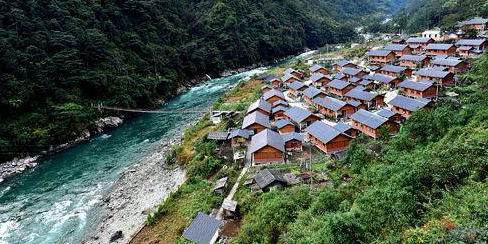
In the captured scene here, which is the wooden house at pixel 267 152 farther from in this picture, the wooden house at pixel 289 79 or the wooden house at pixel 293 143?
the wooden house at pixel 289 79

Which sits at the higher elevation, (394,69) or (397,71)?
(394,69)

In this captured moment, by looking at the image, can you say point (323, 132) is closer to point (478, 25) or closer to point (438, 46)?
point (438, 46)

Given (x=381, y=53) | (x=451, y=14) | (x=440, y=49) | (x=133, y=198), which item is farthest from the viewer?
(x=451, y=14)

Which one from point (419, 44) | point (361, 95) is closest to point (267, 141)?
point (361, 95)

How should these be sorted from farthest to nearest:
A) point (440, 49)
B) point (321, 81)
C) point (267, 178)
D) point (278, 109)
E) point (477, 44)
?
point (440, 49) → point (321, 81) → point (477, 44) → point (278, 109) → point (267, 178)

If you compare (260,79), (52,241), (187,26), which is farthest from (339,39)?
(52,241)

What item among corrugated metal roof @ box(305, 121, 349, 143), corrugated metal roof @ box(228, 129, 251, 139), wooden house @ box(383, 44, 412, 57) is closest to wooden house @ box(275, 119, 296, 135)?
corrugated metal roof @ box(305, 121, 349, 143)

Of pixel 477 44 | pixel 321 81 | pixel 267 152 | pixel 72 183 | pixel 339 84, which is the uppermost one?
pixel 477 44
